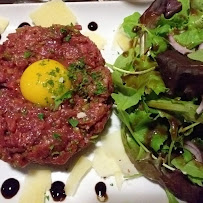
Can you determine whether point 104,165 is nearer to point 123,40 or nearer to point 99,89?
point 99,89

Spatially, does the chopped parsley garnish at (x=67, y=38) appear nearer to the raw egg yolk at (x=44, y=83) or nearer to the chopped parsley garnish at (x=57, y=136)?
the raw egg yolk at (x=44, y=83)

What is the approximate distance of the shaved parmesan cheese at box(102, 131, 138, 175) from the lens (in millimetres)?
3308

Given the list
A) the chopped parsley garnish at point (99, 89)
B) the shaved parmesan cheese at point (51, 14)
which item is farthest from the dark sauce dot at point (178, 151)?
the shaved parmesan cheese at point (51, 14)

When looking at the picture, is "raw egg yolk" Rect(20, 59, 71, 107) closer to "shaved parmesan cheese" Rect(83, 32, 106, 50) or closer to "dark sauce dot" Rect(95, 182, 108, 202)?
"shaved parmesan cheese" Rect(83, 32, 106, 50)

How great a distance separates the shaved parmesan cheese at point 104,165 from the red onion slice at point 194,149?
1.83 ft

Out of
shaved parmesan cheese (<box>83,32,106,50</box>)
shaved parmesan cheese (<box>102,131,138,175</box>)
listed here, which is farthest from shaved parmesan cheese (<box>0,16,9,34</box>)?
shaved parmesan cheese (<box>102,131,138,175</box>)

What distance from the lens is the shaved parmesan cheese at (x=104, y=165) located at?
3.27m

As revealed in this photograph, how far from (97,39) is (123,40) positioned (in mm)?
226

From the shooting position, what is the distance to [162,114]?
124 inches

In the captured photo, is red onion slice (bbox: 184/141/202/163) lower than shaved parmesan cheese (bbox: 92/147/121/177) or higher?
higher

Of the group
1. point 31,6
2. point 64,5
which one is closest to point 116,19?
point 64,5

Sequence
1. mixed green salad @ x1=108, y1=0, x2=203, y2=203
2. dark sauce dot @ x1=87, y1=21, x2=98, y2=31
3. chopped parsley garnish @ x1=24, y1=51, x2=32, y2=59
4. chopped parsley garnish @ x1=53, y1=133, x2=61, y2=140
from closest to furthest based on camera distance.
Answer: chopped parsley garnish @ x1=53, y1=133, x2=61, y2=140
mixed green salad @ x1=108, y1=0, x2=203, y2=203
chopped parsley garnish @ x1=24, y1=51, x2=32, y2=59
dark sauce dot @ x1=87, y1=21, x2=98, y2=31

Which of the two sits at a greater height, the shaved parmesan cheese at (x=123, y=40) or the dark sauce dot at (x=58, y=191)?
the shaved parmesan cheese at (x=123, y=40)

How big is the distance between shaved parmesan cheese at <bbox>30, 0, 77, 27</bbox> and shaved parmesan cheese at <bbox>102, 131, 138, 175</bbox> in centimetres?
107
